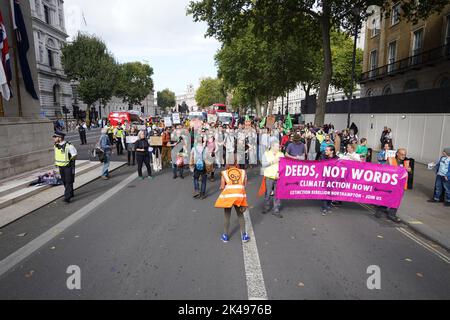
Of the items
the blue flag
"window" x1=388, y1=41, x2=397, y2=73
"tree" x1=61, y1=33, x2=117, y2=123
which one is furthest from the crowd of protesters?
"tree" x1=61, y1=33, x2=117, y2=123

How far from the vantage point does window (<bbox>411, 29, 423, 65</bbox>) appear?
82.2ft

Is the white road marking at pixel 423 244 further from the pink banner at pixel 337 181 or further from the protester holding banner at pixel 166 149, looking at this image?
the protester holding banner at pixel 166 149

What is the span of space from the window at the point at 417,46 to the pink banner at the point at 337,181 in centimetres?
2353

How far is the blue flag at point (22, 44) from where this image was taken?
431 inches

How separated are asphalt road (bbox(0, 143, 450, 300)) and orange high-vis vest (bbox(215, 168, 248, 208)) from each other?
760 millimetres

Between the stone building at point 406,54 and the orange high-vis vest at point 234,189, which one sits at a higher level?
the stone building at point 406,54

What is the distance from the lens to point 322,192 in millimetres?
7188

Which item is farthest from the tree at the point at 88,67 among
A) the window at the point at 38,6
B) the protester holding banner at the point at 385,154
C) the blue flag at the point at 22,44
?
the protester holding banner at the point at 385,154

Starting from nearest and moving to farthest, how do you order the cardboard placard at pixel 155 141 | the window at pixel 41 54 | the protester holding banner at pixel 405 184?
the protester holding banner at pixel 405 184 → the cardboard placard at pixel 155 141 → the window at pixel 41 54

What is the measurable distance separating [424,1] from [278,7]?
8.10m

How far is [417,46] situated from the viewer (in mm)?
25719

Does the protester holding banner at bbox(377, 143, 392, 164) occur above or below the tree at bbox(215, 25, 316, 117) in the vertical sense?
below

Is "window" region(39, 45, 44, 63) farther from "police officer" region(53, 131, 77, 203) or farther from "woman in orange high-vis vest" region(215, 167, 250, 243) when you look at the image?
"woman in orange high-vis vest" region(215, 167, 250, 243)
